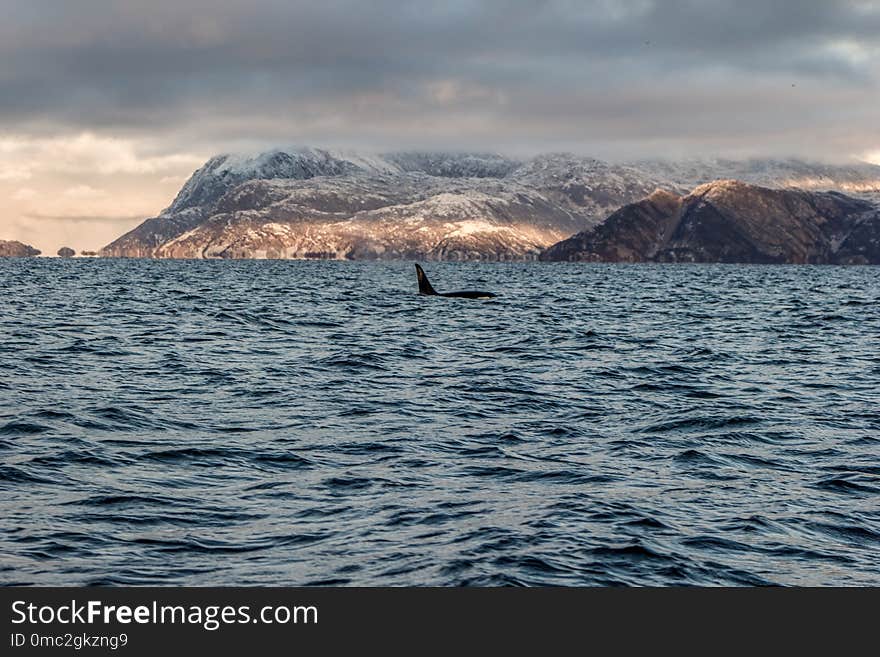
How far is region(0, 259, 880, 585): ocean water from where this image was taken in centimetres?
1597

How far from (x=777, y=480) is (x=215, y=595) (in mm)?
12582

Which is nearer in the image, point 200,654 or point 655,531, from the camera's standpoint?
point 200,654

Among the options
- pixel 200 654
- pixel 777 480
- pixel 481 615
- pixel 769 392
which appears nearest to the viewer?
pixel 200 654

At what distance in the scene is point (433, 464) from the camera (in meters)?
22.5

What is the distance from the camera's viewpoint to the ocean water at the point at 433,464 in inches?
629

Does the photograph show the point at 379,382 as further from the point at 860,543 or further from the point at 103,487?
the point at 860,543

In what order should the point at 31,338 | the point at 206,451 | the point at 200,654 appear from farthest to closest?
the point at 31,338 < the point at 206,451 < the point at 200,654

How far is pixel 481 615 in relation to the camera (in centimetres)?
1304

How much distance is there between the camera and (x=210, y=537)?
16844mm

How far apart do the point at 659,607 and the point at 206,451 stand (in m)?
12.6

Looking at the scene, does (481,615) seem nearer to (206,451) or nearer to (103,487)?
(103,487)

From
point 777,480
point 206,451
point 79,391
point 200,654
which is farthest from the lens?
point 79,391

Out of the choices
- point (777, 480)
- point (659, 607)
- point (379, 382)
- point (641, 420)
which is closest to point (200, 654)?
point (659, 607)

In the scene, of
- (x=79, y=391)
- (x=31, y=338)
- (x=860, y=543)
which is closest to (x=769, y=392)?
(x=860, y=543)
